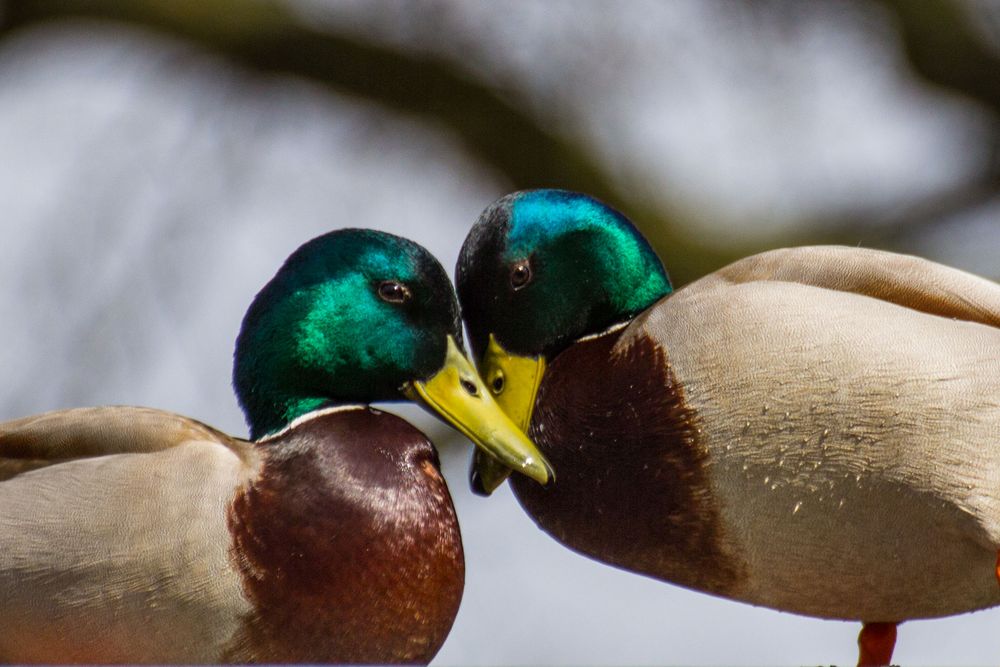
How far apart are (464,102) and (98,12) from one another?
4.00 feet

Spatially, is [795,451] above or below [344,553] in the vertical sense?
above

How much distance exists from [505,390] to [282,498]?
790mm

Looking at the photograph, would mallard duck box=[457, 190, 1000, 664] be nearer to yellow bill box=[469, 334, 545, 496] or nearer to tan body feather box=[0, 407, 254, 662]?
yellow bill box=[469, 334, 545, 496]

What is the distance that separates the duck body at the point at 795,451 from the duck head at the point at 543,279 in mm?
175

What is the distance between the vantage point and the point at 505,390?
3.79 metres

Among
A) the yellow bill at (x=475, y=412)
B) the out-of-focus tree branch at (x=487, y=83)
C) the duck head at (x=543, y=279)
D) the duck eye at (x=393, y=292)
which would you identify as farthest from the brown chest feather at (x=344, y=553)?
the out-of-focus tree branch at (x=487, y=83)

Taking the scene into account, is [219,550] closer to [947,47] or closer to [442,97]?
[442,97]

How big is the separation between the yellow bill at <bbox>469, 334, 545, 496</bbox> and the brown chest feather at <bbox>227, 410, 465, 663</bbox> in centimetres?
37

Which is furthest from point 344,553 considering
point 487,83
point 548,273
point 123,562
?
point 487,83

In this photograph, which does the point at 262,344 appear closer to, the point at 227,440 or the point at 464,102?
the point at 227,440

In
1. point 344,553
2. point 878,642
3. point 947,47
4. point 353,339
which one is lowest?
point 878,642

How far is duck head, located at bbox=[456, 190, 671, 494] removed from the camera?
3871 millimetres

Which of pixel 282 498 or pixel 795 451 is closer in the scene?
pixel 282 498

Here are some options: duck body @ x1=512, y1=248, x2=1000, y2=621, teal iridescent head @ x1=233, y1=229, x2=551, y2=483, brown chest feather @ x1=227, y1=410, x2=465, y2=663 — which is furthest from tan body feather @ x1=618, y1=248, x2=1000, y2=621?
brown chest feather @ x1=227, y1=410, x2=465, y2=663
